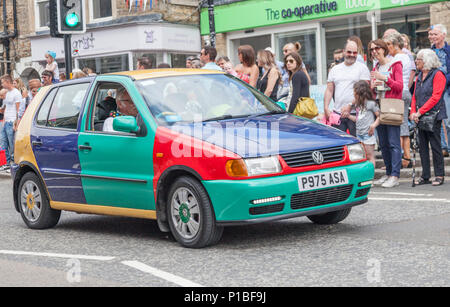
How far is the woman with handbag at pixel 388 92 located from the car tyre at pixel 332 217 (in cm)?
330

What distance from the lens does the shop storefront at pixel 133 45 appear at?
945 inches

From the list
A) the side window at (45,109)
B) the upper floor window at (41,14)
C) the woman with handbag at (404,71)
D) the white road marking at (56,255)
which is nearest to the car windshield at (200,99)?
the white road marking at (56,255)

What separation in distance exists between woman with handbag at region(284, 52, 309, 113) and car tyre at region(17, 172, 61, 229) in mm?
3904

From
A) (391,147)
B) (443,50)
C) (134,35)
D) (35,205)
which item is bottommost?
(35,205)

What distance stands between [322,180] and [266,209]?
0.59 metres

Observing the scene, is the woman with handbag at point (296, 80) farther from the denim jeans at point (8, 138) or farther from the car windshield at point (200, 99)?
the denim jeans at point (8, 138)

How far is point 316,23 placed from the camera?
20.4 m

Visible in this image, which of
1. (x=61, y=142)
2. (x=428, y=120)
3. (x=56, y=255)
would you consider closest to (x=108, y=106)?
(x=61, y=142)

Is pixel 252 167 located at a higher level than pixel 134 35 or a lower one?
lower

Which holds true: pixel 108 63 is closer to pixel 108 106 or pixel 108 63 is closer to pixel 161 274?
pixel 108 106

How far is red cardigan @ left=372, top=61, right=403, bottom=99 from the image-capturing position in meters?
11.1

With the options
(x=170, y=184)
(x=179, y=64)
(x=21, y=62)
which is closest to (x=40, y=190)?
(x=170, y=184)
